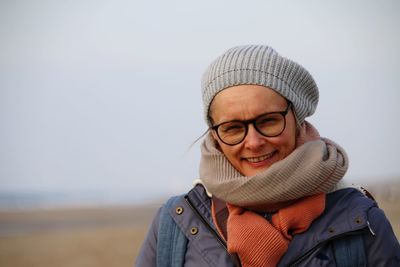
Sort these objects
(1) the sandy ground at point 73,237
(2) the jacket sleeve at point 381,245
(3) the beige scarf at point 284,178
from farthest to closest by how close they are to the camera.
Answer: (1) the sandy ground at point 73,237 < (3) the beige scarf at point 284,178 < (2) the jacket sleeve at point 381,245

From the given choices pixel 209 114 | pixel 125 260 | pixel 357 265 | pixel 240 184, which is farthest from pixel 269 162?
pixel 125 260

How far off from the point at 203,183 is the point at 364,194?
Result: 725 millimetres

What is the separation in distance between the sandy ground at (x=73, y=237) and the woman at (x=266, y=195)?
1074 cm

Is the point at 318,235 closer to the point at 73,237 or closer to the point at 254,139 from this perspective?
the point at 254,139

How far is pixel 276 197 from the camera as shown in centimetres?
264

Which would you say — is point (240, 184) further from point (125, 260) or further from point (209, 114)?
point (125, 260)

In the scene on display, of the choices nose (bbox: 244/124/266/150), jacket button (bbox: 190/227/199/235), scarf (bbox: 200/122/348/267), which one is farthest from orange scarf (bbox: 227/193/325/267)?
nose (bbox: 244/124/266/150)

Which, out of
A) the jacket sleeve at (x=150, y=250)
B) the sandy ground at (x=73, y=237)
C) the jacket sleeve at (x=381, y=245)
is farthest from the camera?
the sandy ground at (x=73, y=237)

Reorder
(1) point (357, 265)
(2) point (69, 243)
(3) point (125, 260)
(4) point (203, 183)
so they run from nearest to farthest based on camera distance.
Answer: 1. (1) point (357, 265)
2. (4) point (203, 183)
3. (3) point (125, 260)
4. (2) point (69, 243)

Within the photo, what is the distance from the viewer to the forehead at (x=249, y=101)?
→ 2.65 m

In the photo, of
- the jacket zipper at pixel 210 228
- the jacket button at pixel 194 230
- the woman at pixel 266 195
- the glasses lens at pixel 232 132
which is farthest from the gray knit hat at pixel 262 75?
the jacket button at pixel 194 230

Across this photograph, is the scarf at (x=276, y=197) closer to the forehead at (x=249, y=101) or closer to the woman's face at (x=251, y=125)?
the woman's face at (x=251, y=125)

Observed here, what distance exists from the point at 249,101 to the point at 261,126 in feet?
0.40

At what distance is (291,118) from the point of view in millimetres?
2750
